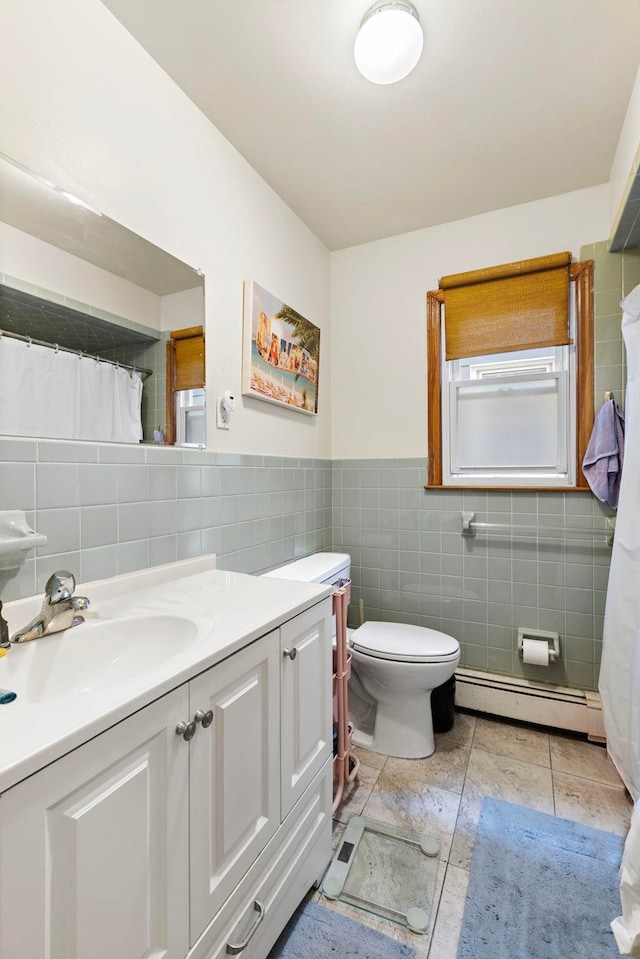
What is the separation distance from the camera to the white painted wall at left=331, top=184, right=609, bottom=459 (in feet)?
6.63

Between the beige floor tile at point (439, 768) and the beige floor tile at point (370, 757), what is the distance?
0.09ft

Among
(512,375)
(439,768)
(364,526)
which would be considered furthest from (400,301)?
(439,768)

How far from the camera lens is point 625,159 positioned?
158cm

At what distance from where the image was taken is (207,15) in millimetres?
1207

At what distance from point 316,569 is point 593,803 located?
52.2 inches

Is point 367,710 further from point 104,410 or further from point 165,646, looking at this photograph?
point 104,410

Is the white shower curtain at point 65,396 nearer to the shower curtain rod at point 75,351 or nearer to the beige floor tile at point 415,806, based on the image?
the shower curtain rod at point 75,351

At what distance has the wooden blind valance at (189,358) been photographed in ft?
4.56

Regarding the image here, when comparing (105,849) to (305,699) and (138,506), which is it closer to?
(305,699)

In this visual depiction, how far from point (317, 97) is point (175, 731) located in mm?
1957

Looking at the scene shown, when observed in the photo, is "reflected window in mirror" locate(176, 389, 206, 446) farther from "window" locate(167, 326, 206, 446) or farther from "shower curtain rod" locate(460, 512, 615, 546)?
"shower curtain rod" locate(460, 512, 615, 546)

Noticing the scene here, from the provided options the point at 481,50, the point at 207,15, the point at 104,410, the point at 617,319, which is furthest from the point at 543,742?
the point at 207,15

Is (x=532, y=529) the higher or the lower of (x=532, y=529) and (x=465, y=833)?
the higher

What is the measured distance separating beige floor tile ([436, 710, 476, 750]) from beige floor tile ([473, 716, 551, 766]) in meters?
0.03
